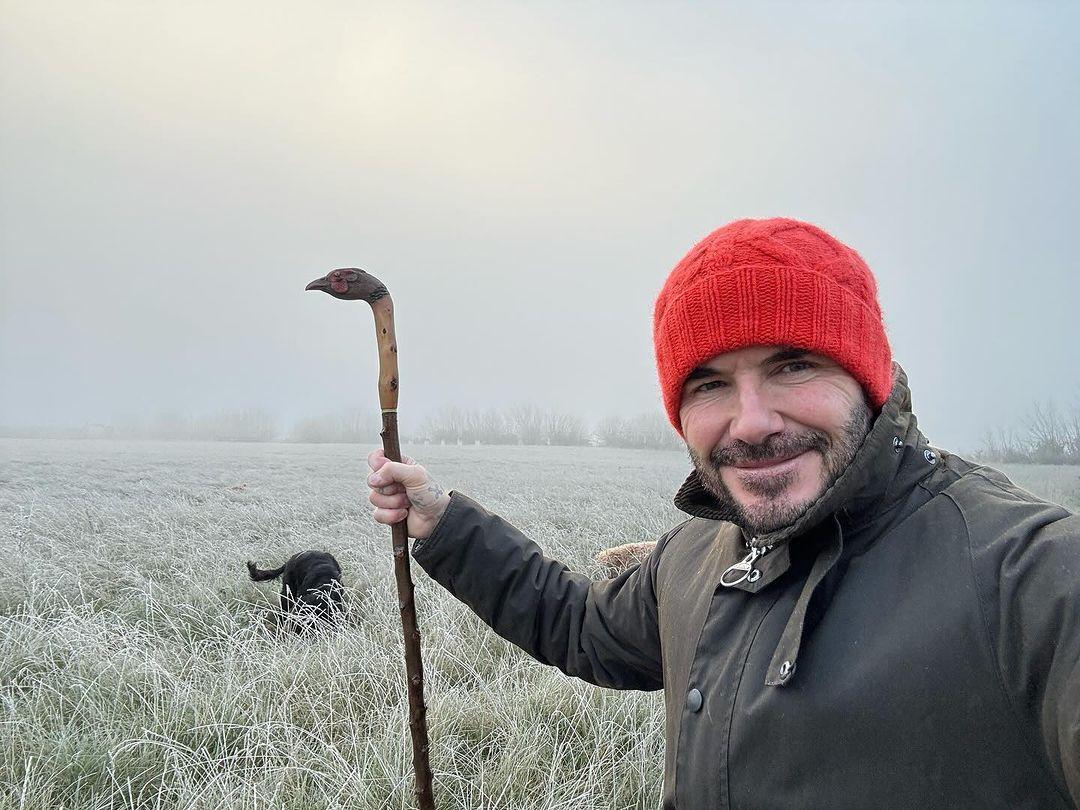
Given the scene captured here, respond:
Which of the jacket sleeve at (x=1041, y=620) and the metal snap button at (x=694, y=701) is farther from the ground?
the jacket sleeve at (x=1041, y=620)

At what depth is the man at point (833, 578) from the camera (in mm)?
1184

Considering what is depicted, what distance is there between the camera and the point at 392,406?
7.04ft

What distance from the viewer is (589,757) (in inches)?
128

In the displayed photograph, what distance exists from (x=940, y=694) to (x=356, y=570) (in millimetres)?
5803

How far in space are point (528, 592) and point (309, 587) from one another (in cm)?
366

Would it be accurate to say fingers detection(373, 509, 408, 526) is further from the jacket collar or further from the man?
the jacket collar

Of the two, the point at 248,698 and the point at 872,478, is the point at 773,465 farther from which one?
the point at 248,698

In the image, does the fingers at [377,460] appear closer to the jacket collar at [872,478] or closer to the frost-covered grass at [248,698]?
the jacket collar at [872,478]

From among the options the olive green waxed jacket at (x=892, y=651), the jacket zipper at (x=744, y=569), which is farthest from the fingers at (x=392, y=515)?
the jacket zipper at (x=744, y=569)

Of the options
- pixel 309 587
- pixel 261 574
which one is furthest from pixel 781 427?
pixel 261 574

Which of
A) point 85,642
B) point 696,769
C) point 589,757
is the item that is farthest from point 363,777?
point 85,642

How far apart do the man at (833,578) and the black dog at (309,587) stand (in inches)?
149

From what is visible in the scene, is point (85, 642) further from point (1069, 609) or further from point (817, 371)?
point (1069, 609)

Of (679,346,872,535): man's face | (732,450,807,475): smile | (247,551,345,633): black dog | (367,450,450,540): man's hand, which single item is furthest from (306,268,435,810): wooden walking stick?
(247,551,345,633): black dog
